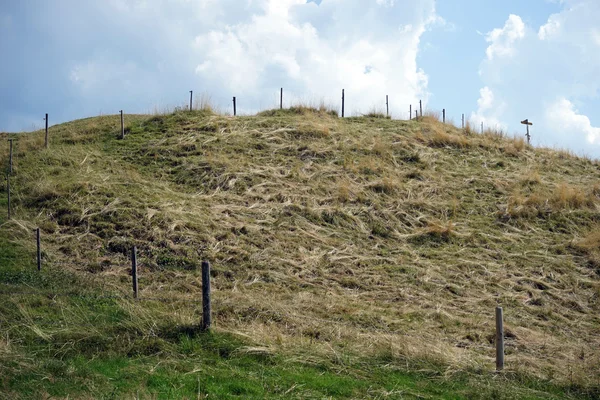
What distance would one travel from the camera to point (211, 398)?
20.9 ft

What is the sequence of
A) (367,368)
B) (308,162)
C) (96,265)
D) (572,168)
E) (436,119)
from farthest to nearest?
(436,119) → (572,168) → (308,162) → (96,265) → (367,368)

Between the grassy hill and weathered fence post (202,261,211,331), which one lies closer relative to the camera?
the grassy hill

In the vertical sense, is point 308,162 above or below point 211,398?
above

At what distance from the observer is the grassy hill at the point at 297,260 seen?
754cm

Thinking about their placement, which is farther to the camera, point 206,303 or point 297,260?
point 297,260

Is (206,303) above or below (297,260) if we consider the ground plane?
below

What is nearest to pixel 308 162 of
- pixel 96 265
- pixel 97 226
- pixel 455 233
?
pixel 455 233

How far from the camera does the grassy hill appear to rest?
7.54 metres

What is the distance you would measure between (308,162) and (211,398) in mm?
15578

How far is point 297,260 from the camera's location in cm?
1440

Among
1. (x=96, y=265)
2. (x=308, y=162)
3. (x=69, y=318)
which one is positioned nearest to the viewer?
(x=69, y=318)

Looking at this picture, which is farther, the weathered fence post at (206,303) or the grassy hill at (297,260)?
the weathered fence post at (206,303)

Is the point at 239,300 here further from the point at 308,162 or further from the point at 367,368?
the point at 308,162

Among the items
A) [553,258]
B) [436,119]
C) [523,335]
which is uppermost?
[436,119]
